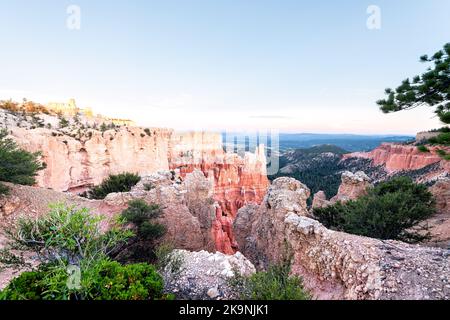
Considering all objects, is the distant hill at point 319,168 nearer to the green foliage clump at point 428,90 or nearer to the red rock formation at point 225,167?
the red rock formation at point 225,167

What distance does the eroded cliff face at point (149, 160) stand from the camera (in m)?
21.2

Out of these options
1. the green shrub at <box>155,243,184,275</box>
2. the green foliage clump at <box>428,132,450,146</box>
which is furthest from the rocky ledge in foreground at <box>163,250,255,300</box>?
the green foliage clump at <box>428,132,450,146</box>

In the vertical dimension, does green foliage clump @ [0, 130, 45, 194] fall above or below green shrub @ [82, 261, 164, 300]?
above

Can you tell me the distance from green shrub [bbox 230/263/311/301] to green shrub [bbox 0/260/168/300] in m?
1.41

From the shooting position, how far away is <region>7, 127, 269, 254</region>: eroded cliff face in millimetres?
21250

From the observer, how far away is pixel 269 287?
3377 mm

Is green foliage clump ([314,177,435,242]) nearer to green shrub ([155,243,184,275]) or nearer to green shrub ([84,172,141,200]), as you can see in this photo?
green shrub ([155,243,184,275])

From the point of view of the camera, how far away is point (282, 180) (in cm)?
1251

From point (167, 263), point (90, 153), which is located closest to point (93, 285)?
point (167, 263)

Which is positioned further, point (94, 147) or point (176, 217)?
point (94, 147)

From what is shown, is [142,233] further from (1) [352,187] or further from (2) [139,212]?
(1) [352,187]
